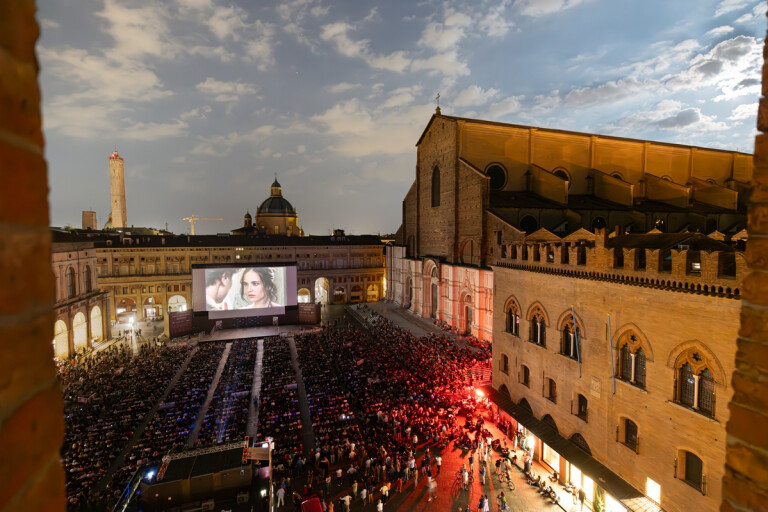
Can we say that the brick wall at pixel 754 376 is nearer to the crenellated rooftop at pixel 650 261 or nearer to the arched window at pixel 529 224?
the crenellated rooftop at pixel 650 261

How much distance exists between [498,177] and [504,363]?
950 inches

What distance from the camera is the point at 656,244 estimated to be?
13812 mm

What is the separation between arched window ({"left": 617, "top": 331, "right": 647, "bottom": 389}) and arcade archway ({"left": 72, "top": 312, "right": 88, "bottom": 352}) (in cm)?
3901

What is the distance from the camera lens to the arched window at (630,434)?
41.0ft

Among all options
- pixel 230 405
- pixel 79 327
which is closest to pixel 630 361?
pixel 230 405

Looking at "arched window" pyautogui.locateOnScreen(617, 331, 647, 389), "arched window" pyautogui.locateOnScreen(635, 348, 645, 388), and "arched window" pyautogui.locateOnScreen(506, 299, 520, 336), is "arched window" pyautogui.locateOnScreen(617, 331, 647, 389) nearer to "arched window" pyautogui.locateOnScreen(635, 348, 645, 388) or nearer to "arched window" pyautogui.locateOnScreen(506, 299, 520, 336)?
"arched window" pyautogui.locateOnScreen(635, 348, 645, 388)

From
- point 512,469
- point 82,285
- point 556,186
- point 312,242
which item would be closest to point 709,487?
point 512,469

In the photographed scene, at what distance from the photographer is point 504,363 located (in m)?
19.4

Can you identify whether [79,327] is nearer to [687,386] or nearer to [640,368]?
[640,368]

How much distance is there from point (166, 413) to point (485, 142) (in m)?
33.9

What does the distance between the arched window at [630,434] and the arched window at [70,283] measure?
38.8 meters

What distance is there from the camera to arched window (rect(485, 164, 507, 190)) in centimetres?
3856

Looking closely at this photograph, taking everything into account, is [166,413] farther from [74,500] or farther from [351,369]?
[351,369]

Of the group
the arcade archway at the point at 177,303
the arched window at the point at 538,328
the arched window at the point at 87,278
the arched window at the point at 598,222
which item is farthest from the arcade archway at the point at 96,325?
the arched window at the point at 598,222
